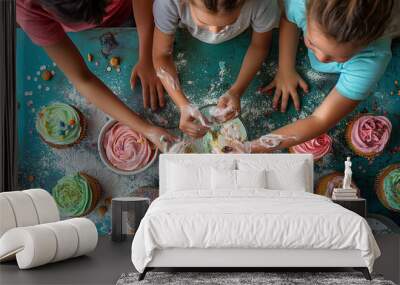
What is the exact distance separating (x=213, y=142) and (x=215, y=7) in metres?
1.31

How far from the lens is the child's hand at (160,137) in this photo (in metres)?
6.27

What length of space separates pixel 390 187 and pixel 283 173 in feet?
3.72

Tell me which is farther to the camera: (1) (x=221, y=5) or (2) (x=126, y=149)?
(2) (x=126, y=149)

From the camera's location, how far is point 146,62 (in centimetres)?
627

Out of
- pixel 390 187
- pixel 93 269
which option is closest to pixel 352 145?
pixel 390 187

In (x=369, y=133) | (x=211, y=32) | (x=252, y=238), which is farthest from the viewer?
(x=369, y=133)

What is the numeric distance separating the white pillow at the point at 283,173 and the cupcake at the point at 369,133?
575 millimetres

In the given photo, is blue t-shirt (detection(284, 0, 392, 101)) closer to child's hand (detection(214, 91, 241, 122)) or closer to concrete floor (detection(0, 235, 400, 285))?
child's hand (detection(214, 91, 241, 122))

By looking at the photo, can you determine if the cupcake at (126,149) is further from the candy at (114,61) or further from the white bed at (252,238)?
the white bed at (252,238)

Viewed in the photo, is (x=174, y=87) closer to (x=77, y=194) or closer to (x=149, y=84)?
(x=149, y=84)

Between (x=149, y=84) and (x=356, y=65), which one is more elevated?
(x=356, y=65)

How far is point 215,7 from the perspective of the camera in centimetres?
582

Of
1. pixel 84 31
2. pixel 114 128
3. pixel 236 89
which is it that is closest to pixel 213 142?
pixel 236 89

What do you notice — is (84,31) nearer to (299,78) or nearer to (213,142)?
(213,142)
